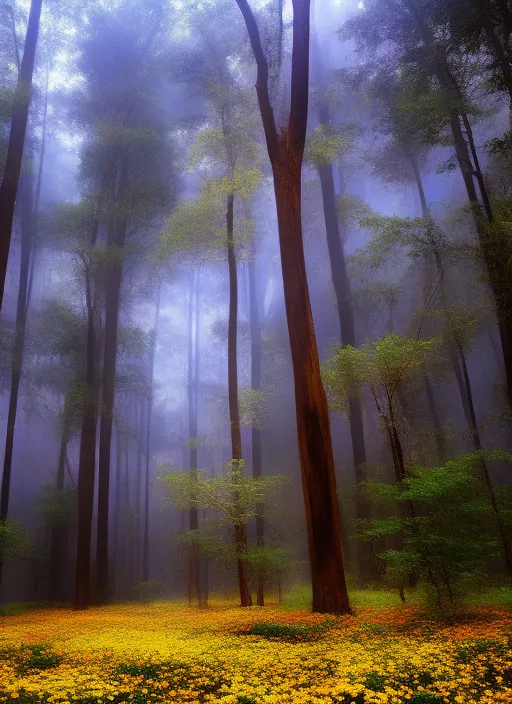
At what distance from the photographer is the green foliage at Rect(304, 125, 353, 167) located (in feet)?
32.6

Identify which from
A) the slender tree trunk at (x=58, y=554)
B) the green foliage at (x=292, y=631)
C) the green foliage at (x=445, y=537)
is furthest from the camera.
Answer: the slender tree trunk at (x=58, y=554)

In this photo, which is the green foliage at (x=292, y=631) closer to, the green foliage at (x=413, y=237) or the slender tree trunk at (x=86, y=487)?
the slender tree trunk at (x=86, y=487)

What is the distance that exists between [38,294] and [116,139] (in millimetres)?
9024

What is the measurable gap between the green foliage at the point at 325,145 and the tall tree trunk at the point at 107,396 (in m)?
5.43

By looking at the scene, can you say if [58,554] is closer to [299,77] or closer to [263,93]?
[263,93]

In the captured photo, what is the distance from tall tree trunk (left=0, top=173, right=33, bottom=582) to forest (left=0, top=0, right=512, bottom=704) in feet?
0.23

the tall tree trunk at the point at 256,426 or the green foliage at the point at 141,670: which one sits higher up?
the tall tree trunk at the point at 256,426

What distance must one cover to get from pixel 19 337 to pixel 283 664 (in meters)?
11.4

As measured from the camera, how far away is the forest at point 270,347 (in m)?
3.94

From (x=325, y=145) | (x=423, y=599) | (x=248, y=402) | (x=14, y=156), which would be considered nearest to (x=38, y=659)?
(x=423, y=599)

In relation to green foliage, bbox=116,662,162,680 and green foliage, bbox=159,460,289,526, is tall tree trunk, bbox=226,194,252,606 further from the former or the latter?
green foliage, bbox=116,662,162,680

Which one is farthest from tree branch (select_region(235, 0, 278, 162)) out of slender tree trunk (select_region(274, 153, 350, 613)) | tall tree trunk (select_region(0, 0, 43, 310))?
tall tree trunk (select_region(0, 0, 43, 310))

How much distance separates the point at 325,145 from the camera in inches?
395

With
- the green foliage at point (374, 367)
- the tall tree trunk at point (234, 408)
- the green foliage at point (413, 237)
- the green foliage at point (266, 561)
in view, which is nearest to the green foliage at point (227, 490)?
the tall tree trunk at point (234, 408)
